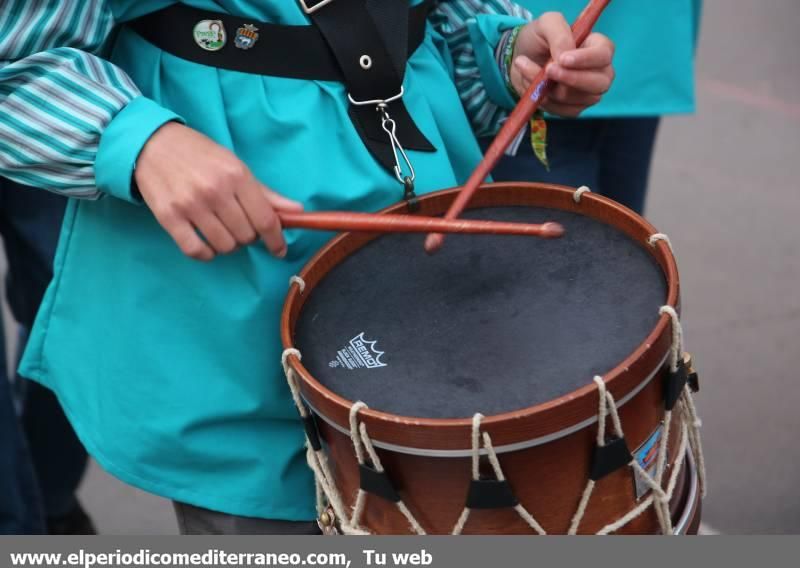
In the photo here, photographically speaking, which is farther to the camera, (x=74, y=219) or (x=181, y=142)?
(x=74, y=219)

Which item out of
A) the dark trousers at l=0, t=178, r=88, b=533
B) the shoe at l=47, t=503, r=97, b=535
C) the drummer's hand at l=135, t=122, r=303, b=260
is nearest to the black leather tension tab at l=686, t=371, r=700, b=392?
the drummer's hand at l=135, t=122, r=303, b=260

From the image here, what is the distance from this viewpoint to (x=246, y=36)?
1.12 meters

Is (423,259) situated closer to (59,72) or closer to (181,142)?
(181,142)

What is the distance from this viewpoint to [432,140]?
4.03 ft

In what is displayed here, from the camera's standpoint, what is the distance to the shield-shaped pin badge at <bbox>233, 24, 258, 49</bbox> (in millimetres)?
1125

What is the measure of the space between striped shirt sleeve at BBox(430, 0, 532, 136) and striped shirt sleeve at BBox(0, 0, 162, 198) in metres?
0.44

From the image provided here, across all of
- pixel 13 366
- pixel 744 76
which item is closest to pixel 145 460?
pixel 13 366

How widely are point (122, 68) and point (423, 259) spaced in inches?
14.8

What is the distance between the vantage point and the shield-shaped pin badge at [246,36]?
3.69 ft

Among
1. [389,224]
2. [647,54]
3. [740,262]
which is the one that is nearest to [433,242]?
[389,224]

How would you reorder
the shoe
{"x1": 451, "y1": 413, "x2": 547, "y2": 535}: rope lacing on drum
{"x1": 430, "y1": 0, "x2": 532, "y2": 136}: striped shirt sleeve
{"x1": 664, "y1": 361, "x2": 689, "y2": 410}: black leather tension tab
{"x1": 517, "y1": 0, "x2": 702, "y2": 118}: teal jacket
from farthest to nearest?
the shoe → {"x1": 517, "y1": 0, "x2": 702, "y2": 118}: teal jacket → {"x1": 430, "y1": 0, "x2": 532, "y2": 136}: striped shirt sleeve → {"x1": 664, "y1": 361, "x2": 689, "y2": 410}: black leather tension tab → {"x1": 451, "y1": 413, "x2": 547, "y2": 535}: rope lacing on drum

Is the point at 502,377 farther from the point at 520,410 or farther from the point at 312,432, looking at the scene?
the point at 312,432

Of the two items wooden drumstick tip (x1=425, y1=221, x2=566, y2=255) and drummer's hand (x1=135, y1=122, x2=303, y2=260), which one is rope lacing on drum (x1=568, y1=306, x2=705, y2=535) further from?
drummer's hand (x1=135, y1=122, x2=303, y2=260)

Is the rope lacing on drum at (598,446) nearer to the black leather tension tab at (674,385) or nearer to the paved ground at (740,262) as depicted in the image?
the black leather tension tab at (674,385)
